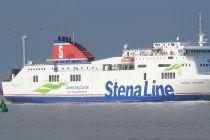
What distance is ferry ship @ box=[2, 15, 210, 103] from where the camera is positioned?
6312 centimetres

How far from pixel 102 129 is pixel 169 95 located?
71.9 ft

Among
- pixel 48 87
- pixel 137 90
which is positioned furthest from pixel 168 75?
pixel 48 87

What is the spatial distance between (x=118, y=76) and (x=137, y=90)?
Answer: 2.26m

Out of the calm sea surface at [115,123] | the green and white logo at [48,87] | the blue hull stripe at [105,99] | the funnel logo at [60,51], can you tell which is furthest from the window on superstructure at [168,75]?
the funnel logo at [60,51]

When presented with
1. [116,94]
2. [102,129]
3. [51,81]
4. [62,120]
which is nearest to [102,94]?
[116,94]

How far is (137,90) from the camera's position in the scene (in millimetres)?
64562

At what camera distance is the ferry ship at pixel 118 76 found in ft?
207

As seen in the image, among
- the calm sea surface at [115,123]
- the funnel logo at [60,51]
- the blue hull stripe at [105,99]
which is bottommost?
the calm sea surface at [115,123]

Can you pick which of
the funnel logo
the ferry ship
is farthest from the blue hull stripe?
the funnel logo

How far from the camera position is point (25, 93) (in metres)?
70.9

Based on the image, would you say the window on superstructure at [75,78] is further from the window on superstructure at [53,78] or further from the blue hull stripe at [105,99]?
the blue hull stripe at [105,99]

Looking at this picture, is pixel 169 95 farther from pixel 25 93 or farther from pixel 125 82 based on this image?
pixel 25 93

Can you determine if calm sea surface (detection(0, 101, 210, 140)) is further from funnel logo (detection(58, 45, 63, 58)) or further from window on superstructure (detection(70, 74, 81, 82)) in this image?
funnel logo (detection(58, 45, 63, 58))

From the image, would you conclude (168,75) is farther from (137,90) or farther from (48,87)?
(48,87)
